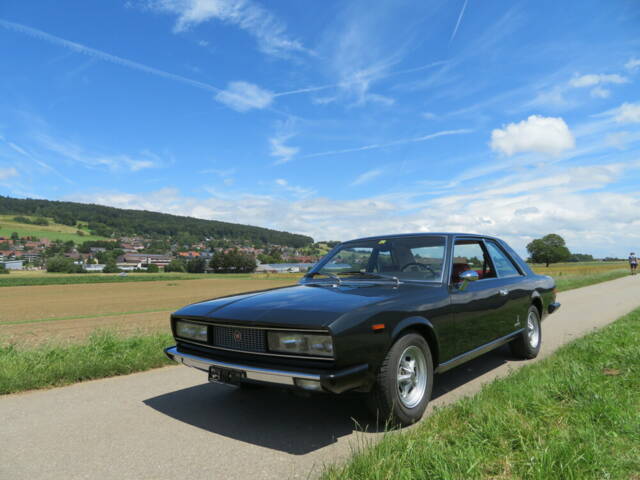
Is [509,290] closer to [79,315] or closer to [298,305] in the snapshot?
[298,305]

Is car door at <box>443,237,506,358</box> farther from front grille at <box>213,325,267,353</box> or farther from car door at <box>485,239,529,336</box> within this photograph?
front grille at <box>213,325,267,353</box>

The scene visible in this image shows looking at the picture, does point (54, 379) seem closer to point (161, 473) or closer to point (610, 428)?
point (161, 473)

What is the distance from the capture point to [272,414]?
132 inches

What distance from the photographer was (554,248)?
8619 cm

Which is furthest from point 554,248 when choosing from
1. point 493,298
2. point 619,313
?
point 493,298

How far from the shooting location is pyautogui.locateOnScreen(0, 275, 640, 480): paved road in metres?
2.46

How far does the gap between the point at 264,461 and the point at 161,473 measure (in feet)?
1.93

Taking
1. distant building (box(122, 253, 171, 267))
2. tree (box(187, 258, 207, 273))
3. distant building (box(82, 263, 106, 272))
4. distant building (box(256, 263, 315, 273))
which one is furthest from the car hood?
distant building (box(122, 253, 171, 267))

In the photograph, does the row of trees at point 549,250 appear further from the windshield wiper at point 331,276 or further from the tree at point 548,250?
the windshield wiper at point 331,276

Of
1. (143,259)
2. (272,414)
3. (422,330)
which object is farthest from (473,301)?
(143,259)

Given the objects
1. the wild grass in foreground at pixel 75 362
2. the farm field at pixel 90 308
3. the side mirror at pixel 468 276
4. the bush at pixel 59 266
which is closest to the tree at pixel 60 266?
the bush at pixel 59 266

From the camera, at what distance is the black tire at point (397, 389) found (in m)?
2.80

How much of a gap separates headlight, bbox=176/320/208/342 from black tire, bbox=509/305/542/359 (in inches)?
145

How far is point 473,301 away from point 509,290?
1.03 m
